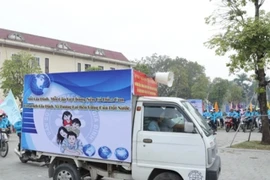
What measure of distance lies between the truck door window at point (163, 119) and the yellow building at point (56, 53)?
29.9 m

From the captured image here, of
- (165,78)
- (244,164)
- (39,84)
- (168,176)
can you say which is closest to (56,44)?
(244,164)

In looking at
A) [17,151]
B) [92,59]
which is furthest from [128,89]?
[92,59]

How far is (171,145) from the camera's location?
18.8 feet

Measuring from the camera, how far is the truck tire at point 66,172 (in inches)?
259

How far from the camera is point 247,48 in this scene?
12.7 metres

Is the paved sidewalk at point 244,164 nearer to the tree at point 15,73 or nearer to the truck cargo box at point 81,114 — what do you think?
the truck cargo box at point 81,114

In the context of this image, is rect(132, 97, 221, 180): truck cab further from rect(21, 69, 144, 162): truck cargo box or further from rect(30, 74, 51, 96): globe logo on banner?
rect(30, 74, 51, 96): globe logo on banner

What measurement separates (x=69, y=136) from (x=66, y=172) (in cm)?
77

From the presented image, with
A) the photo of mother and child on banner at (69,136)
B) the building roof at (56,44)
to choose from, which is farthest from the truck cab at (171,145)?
the building roof at (56,44)

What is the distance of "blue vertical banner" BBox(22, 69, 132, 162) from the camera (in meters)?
6.13

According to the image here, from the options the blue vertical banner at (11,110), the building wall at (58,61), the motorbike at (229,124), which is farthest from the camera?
the building wall at (58,61)

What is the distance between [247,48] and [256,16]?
1749 millimetres

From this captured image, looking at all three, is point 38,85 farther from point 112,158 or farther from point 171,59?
point 171,59

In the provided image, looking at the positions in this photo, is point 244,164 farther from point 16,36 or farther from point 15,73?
point 16,36
